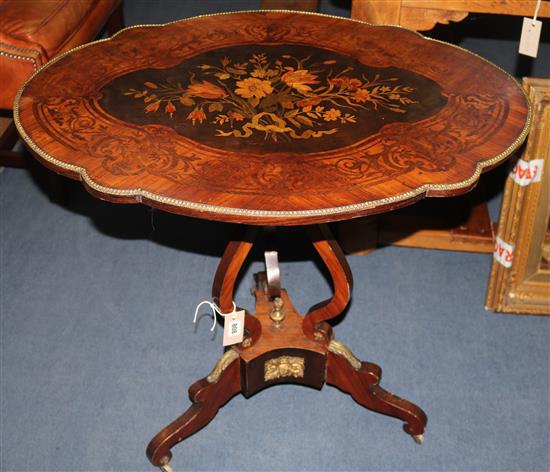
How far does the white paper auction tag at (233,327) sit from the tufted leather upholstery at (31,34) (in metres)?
1.12

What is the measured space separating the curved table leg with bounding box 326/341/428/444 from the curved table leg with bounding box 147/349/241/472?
26cm

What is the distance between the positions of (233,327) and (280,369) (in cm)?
21

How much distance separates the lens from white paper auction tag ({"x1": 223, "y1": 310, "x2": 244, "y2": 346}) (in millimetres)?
1930

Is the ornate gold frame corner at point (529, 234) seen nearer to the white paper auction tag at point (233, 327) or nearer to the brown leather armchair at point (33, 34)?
the white paper auction tag at point (233, 327)

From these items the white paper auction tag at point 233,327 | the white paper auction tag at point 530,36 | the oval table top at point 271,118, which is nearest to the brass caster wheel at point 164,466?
the white paper auction tag at point 233,327

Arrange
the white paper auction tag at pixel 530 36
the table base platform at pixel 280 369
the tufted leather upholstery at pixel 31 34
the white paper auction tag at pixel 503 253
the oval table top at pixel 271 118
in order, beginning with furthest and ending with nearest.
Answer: the tufted leather upholstery at pixel 31 34, the white paper auction tag at pixel 503 253, the white paper auction tag at pixel 530 36, the table base platform at pixel 280 369, the oval table top at pixel 271 118

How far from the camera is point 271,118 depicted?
5.73 ft

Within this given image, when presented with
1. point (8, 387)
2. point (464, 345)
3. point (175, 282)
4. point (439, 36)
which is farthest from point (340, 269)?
point (439, 36)

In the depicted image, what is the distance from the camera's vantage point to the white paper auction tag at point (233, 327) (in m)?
1.93

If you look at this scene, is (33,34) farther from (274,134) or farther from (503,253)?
(503,253)

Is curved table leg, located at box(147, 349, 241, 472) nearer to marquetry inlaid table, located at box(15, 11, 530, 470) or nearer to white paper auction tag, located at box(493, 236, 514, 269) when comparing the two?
marquetry inlaid table, located at box(15, 11, 530, 470)

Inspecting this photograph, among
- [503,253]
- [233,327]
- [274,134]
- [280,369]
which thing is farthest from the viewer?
[503,253]

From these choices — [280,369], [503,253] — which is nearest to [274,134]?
[280,369]

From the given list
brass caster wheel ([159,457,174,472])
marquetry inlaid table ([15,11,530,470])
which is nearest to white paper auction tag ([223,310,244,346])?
marquetry inlaid table ([15,11,530,470])
